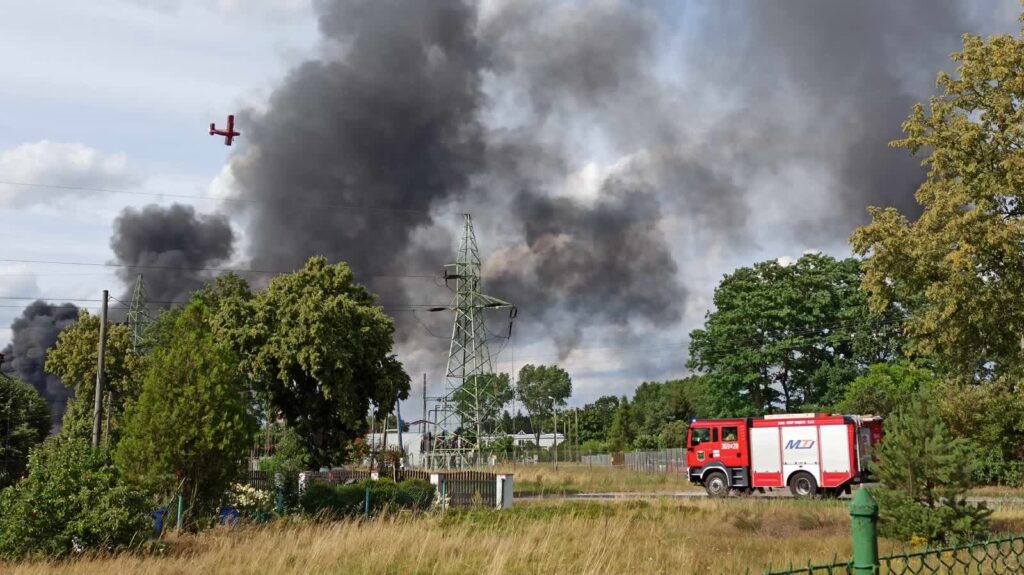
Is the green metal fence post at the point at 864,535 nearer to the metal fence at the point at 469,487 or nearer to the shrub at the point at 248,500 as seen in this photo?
the shrub at the point at 248,500

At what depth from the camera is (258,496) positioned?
22.9m

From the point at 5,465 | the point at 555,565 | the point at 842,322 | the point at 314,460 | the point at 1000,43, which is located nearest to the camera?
the point at 555,565

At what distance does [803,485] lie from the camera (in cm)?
3378

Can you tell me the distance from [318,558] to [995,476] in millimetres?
37804

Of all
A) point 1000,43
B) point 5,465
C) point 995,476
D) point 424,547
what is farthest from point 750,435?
point 5,465

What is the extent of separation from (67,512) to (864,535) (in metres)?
13.7

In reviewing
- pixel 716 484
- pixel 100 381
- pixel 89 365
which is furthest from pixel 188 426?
pixel 89 365

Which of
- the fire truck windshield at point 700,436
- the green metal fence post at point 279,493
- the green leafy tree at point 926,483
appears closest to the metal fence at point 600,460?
the fire truck windshield at point 700,436

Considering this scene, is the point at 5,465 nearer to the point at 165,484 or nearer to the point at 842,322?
the point at 165,484

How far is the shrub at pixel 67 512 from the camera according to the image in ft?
44.4

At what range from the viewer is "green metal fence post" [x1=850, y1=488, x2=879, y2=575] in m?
3.70

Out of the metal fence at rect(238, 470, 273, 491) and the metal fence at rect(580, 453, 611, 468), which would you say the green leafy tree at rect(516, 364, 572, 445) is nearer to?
the metal fence at rect(580, 453, 611, 468)

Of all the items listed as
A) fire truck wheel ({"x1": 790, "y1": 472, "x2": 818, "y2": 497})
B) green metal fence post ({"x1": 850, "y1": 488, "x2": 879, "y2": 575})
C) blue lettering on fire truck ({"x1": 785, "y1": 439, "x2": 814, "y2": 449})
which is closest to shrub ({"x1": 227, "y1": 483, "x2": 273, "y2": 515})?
green metal fence post ({"x1": 850, "y1": 488, "x2": 879, "y2": 575})

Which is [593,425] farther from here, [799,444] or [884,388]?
[799,444]
